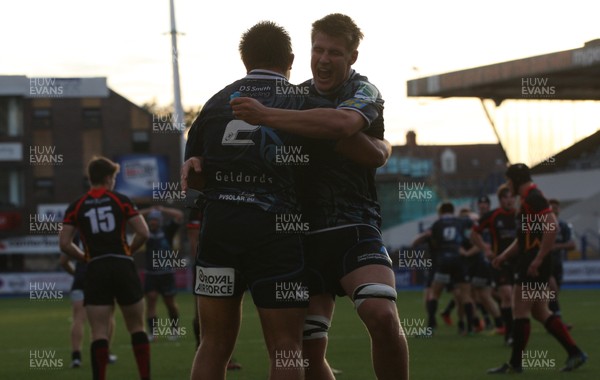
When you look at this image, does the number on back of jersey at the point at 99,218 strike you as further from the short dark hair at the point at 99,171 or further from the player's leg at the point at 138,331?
the player's leg at the point at 138,331

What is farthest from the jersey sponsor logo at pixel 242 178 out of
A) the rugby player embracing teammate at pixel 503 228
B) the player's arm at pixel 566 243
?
the player's arm at pixel 566 243

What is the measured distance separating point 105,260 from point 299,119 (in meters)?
4.74

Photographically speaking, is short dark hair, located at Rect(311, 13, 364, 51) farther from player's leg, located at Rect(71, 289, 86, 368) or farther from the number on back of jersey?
player's leg, located at Rect(71, 289, 86, 368)

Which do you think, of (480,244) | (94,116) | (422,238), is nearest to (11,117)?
(94,116)

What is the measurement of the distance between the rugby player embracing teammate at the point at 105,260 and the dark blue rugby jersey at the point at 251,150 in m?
4.12

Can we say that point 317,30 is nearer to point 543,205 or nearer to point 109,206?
point 109,206

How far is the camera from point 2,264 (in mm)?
60219

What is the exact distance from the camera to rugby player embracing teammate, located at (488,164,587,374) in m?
11.4

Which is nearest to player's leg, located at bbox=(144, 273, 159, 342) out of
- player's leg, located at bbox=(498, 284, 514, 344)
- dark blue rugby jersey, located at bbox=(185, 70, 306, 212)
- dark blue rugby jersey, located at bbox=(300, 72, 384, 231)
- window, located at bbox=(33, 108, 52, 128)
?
player's leg, located at bbox=(498, 284, 514, 344)

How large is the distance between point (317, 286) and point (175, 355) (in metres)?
9.11

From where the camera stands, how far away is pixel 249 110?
5.81 metres

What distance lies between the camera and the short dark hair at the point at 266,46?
20.4 feet

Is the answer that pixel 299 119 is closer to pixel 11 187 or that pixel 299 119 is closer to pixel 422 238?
pixel 422 238

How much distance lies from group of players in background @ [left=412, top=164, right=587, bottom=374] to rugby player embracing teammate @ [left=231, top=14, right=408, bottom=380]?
4.95 meters
